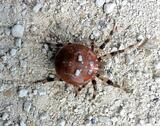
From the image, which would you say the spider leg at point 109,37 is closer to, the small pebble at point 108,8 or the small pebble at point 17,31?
the small pebble at point 108,8

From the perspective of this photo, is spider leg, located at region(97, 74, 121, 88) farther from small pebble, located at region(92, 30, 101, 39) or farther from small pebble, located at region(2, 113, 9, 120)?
small pebble, located at region(2, 113, 9, 120)

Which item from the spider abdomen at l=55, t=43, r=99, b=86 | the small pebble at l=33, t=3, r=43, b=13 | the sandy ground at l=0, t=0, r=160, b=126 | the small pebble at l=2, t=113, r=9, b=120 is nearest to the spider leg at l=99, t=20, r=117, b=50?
the sandy ground at l=0, t=0, r=160, b=126

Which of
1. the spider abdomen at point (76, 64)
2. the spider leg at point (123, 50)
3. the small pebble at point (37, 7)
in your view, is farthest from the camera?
the small pebble at point (37, 7)

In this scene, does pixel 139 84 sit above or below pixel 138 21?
below

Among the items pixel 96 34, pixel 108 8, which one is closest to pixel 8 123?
pixel 96 34

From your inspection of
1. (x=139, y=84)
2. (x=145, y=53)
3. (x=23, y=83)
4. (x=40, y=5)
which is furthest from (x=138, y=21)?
(x=23, y=83)

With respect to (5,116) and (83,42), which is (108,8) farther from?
(5,116)

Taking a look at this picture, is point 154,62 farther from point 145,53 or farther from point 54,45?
point 54,45

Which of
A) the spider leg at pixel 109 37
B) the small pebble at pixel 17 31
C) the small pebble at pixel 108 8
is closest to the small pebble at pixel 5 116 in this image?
the small pebble at pixel 17 31

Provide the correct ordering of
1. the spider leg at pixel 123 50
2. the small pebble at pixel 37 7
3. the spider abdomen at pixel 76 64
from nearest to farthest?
the spider abdomen at pixel 76 64, the spider leg at pixel 123 50, the small pebble at pixel 37 7
